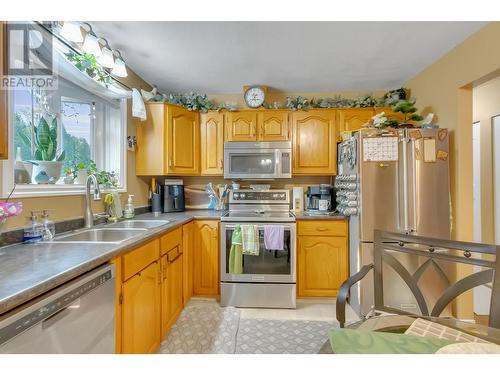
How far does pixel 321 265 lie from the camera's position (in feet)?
8.17

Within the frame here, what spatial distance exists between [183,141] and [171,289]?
1.56 metres

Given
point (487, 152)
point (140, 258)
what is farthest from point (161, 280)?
point (487, 152)

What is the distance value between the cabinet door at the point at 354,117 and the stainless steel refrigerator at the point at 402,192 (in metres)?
0.63

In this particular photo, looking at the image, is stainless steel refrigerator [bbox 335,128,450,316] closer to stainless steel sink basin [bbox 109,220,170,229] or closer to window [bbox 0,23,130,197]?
stainless steel sink basin [bbox 109,220,170,229]

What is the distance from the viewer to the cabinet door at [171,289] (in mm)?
1784

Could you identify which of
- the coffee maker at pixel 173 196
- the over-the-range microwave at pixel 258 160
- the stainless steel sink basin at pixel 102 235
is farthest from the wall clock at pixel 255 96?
the stainless steel sink basin at pixel 102 235

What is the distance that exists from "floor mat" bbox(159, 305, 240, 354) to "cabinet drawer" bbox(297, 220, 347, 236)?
1.04m

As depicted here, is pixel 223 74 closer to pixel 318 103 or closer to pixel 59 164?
pixel 318 103

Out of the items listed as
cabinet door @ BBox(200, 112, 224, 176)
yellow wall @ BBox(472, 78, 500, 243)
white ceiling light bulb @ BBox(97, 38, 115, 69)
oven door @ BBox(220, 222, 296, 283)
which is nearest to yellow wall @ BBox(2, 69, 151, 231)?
white ceiling light bulb @ BBox(97, 38, 115, 69)

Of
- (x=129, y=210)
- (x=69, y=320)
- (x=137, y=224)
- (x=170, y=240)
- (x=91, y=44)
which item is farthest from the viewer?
(x=129, y=210)

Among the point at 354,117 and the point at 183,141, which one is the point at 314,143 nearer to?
the point at 354,117

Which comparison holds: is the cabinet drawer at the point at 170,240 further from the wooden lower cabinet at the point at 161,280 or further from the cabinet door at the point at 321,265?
the cabinet door at the point at 321,265

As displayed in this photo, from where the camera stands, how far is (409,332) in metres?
0.88
